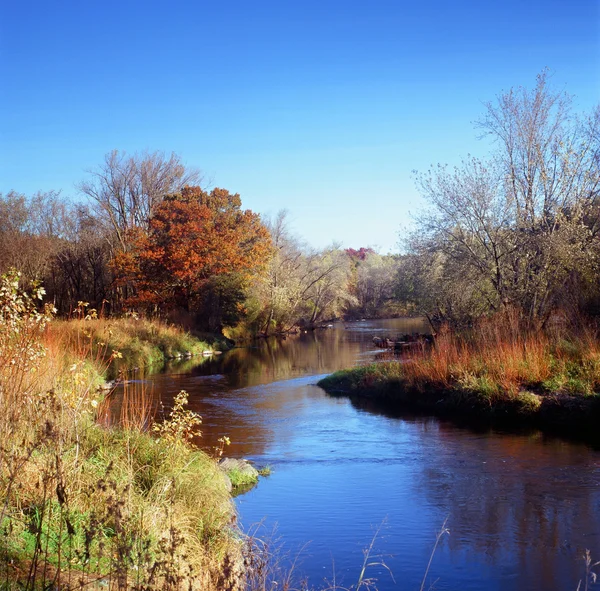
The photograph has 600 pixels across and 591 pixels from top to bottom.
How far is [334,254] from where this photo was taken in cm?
5850

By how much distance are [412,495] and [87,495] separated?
206 inches

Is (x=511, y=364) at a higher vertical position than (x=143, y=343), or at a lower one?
lower

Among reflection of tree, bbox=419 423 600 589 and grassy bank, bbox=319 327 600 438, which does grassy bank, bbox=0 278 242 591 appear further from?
grassy bank, bbox=319 327 600 438

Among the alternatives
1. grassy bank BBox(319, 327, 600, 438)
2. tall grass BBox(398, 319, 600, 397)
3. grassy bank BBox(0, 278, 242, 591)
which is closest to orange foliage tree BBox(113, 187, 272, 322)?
grassy bank BBox(319, 327, 600, 438)

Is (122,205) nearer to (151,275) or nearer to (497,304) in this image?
(151,275)

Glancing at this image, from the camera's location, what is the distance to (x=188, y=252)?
Result: 3434cm

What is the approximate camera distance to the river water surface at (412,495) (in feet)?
22.5

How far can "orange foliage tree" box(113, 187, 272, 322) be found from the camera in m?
34.1

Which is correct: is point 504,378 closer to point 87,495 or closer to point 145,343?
point 87,495

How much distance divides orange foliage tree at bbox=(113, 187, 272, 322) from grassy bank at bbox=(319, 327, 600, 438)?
18.6 metres

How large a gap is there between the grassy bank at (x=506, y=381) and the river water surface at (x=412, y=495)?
0.95 meters

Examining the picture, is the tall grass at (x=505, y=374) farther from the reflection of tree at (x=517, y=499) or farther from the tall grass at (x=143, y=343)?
the tall grass at (x=143, y=343)

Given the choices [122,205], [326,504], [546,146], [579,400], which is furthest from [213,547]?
[122,205]

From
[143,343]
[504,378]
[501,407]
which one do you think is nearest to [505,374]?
[504,378]
